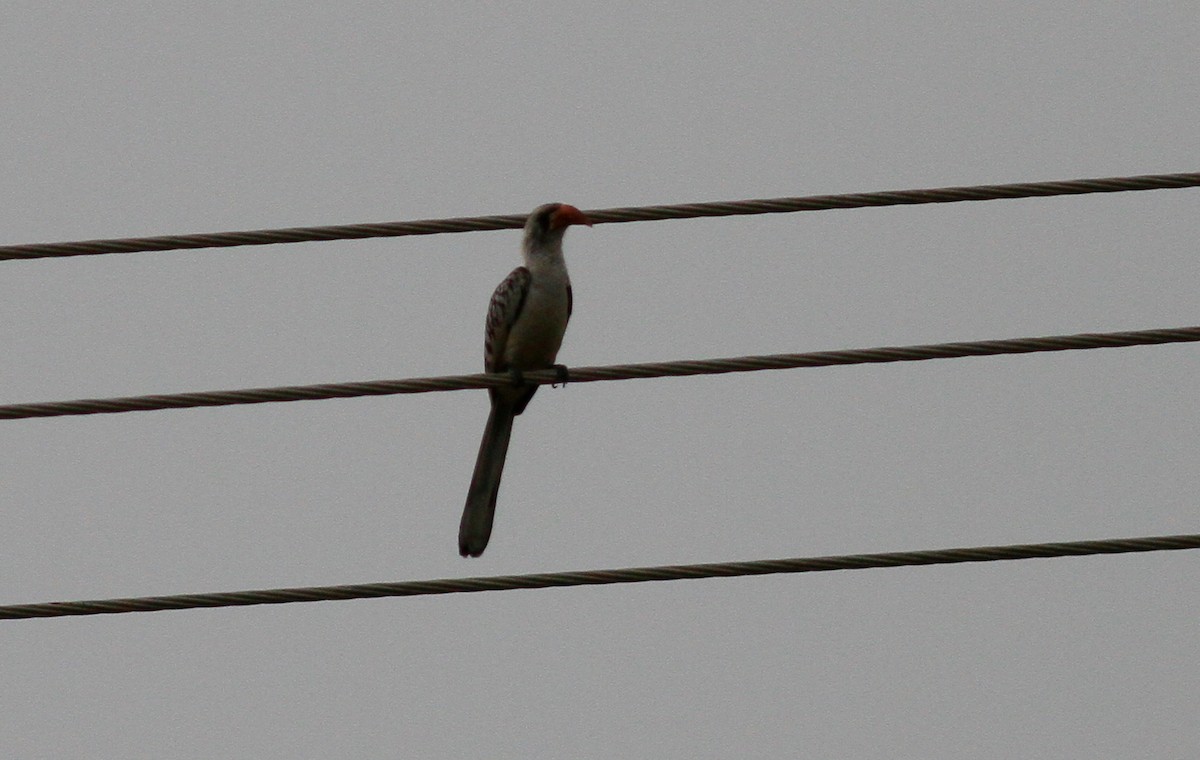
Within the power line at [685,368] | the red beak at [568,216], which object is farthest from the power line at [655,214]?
the red beak at [568,216]

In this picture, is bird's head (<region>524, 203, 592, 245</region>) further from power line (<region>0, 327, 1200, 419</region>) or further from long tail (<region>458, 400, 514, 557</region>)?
power line (<region>0, 327, 1200, 419</region>)

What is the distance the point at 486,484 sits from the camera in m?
9.65

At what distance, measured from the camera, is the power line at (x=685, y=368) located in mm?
7465

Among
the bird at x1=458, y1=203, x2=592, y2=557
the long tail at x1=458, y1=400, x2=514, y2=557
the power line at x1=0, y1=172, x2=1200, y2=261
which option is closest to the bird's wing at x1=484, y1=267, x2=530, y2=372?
the bird at x1=458, y1=203, x2=592, y2=557

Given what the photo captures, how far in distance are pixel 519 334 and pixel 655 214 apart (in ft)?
7.28

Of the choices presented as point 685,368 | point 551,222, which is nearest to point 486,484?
point 551,222

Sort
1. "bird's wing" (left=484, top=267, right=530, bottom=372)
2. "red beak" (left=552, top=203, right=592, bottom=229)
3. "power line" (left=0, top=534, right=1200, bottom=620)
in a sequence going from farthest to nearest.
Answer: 1. "bird's wing" (left=484, top=267, right=530, bottom=372)
2. "red beak" (left=552, top=203, right=592, bottom=229)
3. "power line" (left=0, top=534, right=1200, bottom=620)

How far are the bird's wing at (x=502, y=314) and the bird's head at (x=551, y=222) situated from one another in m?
0.17

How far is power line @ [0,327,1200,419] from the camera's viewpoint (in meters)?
7.46

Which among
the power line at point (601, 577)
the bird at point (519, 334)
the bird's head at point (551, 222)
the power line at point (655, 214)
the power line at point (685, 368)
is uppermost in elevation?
the bird's head at point (551, 222)

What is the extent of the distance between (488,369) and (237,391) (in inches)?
107

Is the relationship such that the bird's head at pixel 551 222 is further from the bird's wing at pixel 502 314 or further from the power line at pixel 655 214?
the power line at pixel 655 214

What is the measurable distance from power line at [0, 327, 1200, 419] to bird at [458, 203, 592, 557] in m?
1.96

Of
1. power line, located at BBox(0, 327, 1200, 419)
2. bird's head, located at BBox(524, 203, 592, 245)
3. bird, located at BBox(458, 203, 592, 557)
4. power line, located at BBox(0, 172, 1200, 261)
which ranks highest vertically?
bird's head, located at BBox(524, 203, 592, 245)
